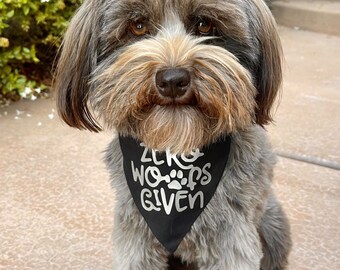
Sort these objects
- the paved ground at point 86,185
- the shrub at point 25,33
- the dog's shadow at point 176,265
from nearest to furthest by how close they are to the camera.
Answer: the dog's shadow at point 176,265 → the paved ground at point 86,185 → the shrub at point 25,33

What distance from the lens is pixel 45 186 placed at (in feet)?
12.6

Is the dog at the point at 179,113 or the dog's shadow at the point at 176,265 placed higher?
the dog at the point at 179,113

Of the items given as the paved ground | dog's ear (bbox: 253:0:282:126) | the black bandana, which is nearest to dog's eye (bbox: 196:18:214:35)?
dog's ear (bbox: 253:0:282:126)

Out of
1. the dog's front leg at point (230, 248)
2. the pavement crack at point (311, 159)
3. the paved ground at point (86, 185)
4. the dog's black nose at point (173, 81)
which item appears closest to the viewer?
the dog's black nose at point (173, 81)

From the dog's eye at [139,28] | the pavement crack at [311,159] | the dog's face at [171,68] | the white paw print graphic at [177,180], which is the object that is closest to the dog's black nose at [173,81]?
the dog's face at [171,68]

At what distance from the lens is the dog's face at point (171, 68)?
6.83 ft

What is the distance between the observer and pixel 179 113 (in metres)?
2.12

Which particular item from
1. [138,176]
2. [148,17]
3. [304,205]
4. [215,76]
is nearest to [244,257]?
[138,176]

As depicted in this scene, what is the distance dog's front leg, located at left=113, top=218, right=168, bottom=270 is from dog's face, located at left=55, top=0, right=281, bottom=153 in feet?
1.52

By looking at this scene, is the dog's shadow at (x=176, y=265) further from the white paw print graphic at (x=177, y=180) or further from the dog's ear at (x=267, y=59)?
the dog's ear at (x=267, y=59)

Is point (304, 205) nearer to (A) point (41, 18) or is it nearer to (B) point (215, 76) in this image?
(B) point (215, 76)

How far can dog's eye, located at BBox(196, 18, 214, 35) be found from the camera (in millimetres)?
2256

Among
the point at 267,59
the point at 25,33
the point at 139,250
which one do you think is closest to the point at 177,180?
the point at 139,250

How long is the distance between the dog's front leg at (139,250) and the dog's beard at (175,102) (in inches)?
18.3
